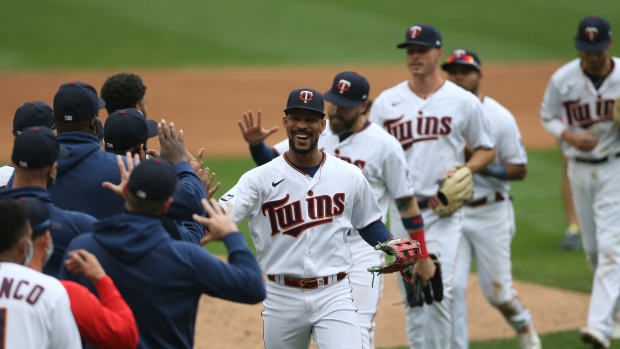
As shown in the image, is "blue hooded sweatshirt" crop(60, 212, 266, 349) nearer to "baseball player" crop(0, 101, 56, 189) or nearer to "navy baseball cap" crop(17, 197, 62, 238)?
"navy baseball cap" crop(17, 197, 62, 238)

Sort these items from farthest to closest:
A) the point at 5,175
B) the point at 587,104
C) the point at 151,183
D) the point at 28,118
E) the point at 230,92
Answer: the point at 230,92 < the point at 587,104 < the point at 28,118 < the point at 5,175 < the point at 151,183

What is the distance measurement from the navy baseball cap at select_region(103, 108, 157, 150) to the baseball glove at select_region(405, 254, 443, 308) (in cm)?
246

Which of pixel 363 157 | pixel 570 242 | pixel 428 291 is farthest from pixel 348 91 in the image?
pixel 570 242

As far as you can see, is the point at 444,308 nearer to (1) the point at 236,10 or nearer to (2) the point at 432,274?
(2) the point at 432,274

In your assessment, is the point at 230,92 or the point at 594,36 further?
the point at 230,92

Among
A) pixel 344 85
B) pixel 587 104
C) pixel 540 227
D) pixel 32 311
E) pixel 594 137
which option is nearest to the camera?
pixel 32 311

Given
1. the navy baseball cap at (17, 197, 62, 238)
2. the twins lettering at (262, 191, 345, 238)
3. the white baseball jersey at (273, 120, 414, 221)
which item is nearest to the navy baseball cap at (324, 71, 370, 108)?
the white baseball jersey at (273, 120, 414, 221)

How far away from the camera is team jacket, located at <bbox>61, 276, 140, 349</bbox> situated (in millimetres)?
3707

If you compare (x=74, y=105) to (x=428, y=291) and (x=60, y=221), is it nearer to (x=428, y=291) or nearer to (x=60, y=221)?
(x=60, y=221)

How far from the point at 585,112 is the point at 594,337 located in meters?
2.06

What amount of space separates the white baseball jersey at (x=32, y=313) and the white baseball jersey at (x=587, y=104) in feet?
20.1

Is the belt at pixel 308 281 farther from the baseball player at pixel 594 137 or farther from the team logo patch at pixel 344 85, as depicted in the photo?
the baseball player at pixel 594 137

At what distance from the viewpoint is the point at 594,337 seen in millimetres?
7754

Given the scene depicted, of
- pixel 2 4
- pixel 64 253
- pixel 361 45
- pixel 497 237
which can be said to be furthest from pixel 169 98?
pixel 64 253
